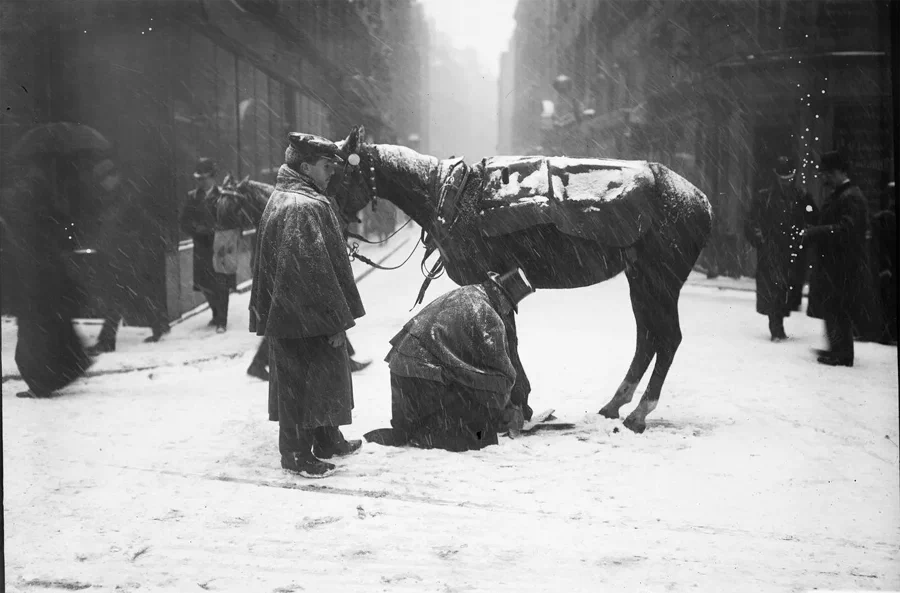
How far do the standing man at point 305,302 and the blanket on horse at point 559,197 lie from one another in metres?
0.89

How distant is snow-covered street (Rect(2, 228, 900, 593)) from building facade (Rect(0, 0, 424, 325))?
205 centimetres

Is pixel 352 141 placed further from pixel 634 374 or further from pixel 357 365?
pixel 634 374

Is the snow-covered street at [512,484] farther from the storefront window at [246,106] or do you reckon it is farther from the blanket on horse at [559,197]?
the storefront window at [246,106]

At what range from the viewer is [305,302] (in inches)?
174

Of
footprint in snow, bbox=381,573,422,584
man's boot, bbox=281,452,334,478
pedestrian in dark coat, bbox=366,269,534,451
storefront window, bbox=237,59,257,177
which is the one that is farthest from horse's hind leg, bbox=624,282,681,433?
storefront window, bbox=237,59,257,177

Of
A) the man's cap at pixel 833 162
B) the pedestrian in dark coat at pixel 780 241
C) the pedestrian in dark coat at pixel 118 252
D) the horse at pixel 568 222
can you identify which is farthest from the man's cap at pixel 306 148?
the pedestrian in dark coat at pixel 780 241

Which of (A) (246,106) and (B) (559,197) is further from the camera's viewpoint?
(A) (246,106)

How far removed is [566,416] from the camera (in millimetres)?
5406

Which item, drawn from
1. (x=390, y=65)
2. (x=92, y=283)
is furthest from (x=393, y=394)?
(x=92, y=283)

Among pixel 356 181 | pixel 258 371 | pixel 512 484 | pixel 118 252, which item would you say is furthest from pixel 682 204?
pixel 118 252

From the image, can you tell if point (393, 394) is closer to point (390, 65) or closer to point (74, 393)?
point (74, 393)

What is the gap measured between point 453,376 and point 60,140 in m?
3.28

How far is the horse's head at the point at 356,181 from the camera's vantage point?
4.86m

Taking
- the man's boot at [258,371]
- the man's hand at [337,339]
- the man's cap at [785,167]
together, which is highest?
the man's cap at [785,167]
